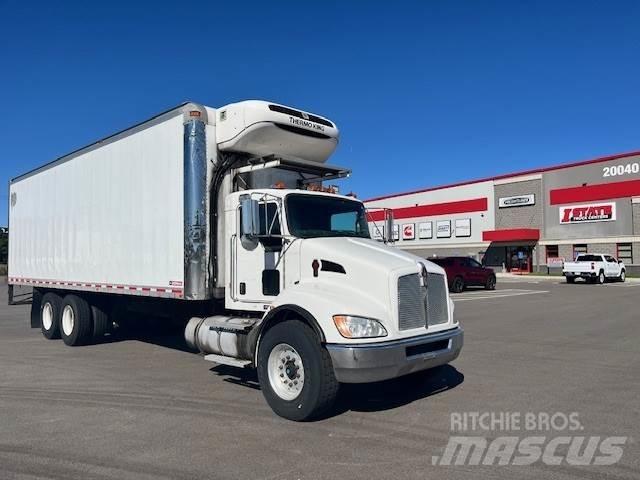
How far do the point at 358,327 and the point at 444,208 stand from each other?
161ft

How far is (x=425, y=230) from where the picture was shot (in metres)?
54.8

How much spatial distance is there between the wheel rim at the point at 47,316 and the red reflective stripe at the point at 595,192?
39956mm

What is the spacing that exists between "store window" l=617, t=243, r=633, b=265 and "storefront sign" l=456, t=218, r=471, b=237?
13.2m

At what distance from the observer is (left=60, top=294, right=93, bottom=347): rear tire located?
1054 centimetres

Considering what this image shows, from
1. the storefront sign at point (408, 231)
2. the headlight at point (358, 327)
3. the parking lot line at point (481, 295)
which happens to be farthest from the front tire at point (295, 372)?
the storefront sign at point (408, 231)

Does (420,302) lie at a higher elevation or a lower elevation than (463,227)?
lower

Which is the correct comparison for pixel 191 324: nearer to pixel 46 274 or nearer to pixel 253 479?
pixel 253 479

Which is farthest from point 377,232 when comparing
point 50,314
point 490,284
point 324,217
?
point 490,284

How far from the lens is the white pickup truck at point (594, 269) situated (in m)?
33.3

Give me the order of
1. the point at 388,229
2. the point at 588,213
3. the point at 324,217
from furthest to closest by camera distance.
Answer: the point at 588,213
the point at 388,229
the point at 324,217

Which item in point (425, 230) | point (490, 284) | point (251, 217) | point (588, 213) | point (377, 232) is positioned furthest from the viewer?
point (425, 230)

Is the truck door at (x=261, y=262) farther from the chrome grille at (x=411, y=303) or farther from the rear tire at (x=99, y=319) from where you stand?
the rear tire at (x=99, y=319)

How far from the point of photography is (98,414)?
20.2 feet

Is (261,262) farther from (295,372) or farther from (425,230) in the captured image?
(425,230)
